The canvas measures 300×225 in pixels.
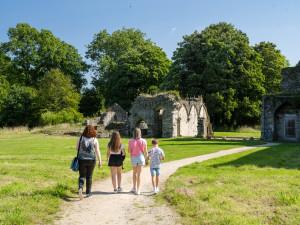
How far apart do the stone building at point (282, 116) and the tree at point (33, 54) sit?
46.3 m

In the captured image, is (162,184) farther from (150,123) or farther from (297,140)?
(150,123)

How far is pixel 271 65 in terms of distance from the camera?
62.7 metres

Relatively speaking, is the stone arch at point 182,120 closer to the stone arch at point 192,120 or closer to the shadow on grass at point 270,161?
the stone arch at point 192,120

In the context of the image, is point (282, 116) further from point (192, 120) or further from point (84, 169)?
point (84, 169)

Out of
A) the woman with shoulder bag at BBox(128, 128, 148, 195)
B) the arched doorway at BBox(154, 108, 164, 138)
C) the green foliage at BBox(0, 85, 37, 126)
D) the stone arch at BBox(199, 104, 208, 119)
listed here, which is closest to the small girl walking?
the woman with shoulder bag at BBox(128, 128, 148, 195)

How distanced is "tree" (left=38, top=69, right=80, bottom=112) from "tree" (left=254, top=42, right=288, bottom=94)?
2949cm

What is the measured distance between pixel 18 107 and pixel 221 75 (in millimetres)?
32035

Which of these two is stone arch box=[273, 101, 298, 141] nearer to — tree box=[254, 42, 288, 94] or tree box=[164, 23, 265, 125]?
tree box=[164, 23, 265, 125]

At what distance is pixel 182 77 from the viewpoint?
56.1 metres

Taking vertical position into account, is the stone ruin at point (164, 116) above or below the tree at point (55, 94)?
below

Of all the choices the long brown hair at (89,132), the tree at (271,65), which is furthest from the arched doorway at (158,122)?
the long brown hair at (89,132)

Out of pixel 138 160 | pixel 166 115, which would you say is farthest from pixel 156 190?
pixel 166 115

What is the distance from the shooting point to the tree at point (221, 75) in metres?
53.3

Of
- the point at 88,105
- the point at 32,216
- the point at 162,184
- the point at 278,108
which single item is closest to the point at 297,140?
the point at 278,108
